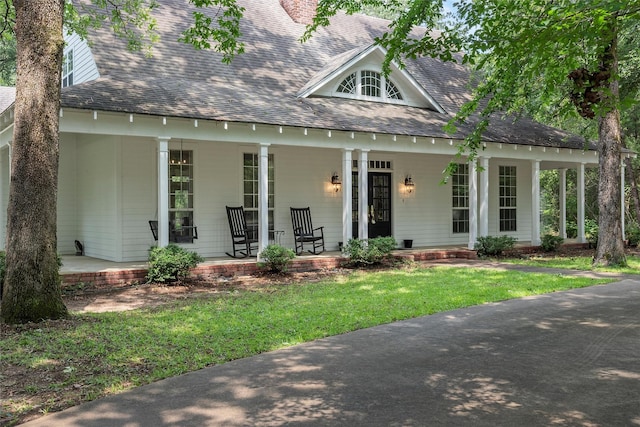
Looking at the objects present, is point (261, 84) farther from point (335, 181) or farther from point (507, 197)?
point (507, 197)

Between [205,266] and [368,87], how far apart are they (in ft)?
22.3

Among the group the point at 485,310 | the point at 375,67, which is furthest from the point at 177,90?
the point at 485,310

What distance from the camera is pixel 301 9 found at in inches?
684

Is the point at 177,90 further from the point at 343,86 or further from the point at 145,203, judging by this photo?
the point at 343,86

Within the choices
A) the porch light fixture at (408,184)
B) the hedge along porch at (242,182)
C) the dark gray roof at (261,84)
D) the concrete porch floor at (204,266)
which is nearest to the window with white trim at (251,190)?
the hedge along porch at (242,182)

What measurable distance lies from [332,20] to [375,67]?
463 centimetres

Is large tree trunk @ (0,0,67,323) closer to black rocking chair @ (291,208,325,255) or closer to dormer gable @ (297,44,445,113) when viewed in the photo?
black rocking chair @ (291,208,325,255)

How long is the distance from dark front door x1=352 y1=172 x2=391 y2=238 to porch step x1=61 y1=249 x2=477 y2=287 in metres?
1.18

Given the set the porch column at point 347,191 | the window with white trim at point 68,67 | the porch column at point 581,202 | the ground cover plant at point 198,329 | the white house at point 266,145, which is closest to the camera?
the ground cover plant at point 198,329

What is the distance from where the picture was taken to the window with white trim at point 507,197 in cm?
1733

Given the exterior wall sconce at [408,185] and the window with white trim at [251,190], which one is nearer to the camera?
the window with white trim at [251,190]

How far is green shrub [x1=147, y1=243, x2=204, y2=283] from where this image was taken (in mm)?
9750

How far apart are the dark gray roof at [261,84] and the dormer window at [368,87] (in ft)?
1.09

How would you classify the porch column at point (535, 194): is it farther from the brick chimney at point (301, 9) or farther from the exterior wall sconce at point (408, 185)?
the brick chimney at point (301, 9)
